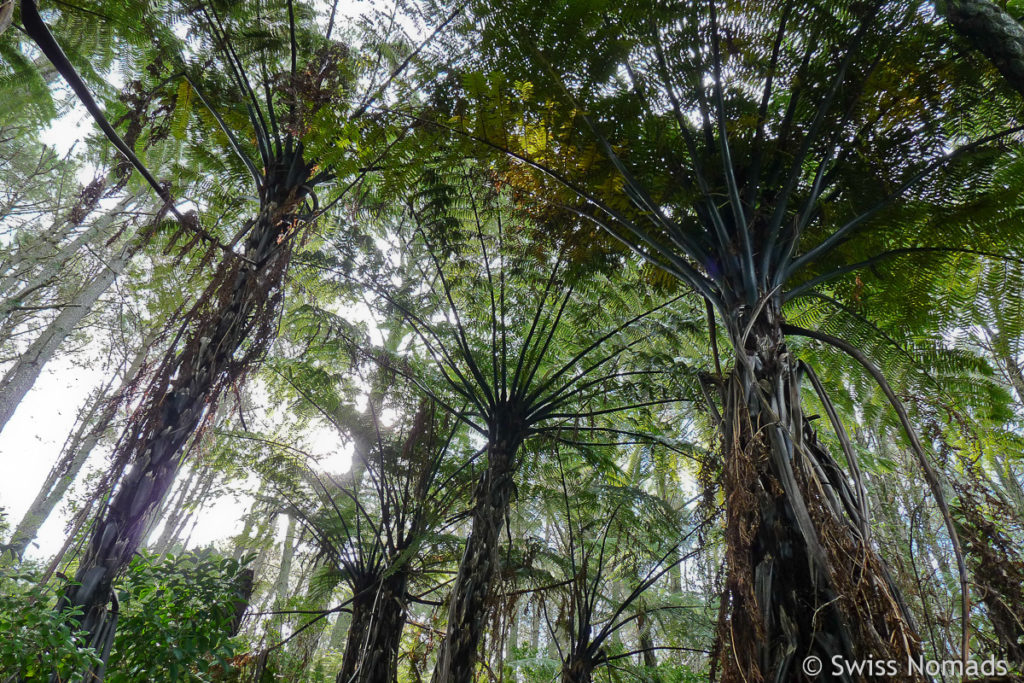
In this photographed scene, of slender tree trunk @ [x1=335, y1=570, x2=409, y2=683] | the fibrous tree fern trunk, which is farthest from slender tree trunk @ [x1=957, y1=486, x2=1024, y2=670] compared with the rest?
slender tree trunk @ [x1=335, y1=570, x2=409, y2=683]

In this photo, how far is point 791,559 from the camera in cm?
108

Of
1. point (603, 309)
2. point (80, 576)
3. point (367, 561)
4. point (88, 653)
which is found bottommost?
point (88, 653)

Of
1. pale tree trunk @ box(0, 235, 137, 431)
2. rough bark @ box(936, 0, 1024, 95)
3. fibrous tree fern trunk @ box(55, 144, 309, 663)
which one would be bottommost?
fibrous tree fern trunk @ box(55, 144, 309, 663)

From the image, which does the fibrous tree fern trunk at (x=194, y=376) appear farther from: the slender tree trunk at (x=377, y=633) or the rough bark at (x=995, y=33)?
the rough bark at (x=995, y=33)

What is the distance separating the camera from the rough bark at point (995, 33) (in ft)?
3.93

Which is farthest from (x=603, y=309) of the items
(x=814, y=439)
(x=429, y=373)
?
(x=814, y=439)

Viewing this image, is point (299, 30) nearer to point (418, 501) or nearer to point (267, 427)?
point (418, 501)

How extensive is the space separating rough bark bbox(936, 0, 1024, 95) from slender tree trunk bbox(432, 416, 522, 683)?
94.1 inches

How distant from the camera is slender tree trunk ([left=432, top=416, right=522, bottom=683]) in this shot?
2.16 meters

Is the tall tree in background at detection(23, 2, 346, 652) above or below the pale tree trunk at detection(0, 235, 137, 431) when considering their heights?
below

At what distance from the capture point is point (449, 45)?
2.54 metres

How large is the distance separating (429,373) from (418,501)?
1114 millimetres

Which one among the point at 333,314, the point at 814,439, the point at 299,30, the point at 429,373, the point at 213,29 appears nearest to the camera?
the point at 814,439

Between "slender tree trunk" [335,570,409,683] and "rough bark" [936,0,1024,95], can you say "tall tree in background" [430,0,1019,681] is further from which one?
"slender tree trunk" [335,570,409,683]
